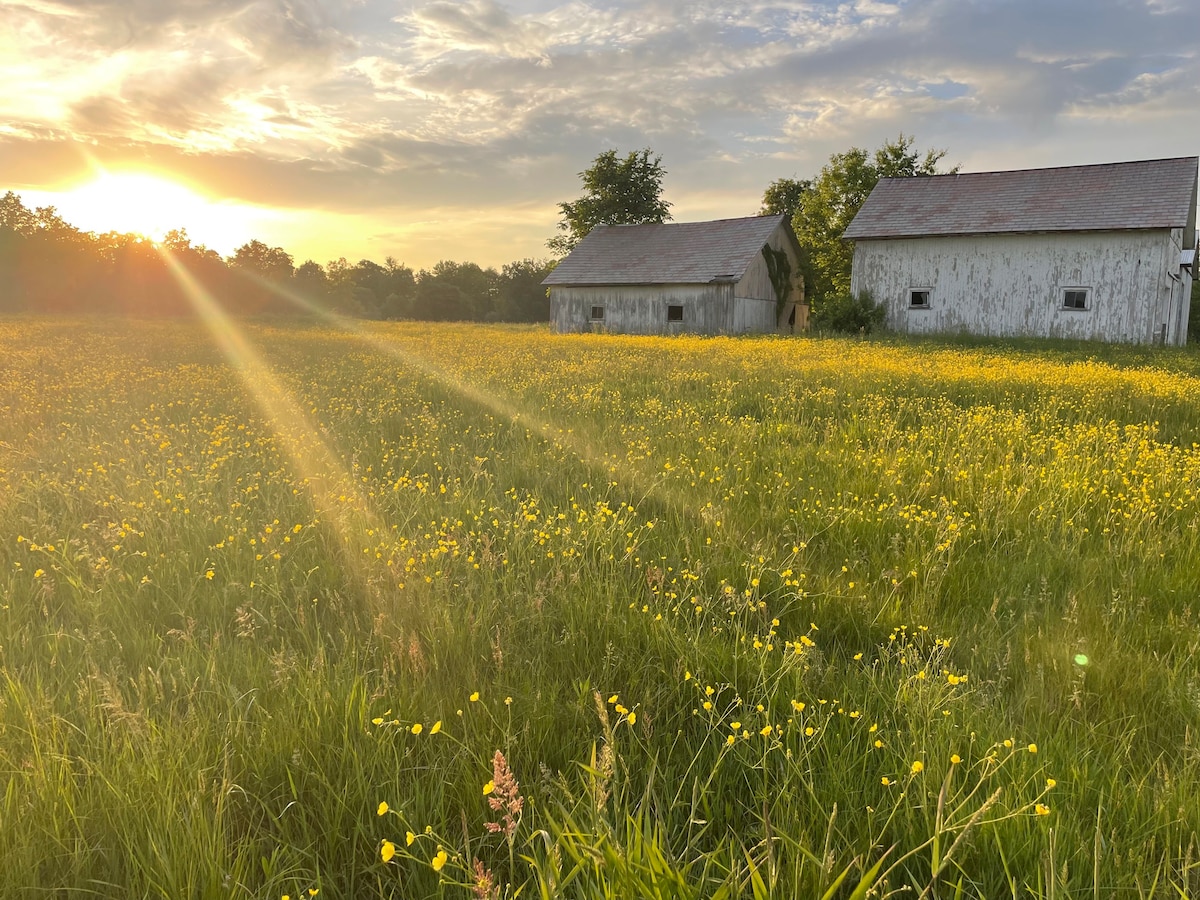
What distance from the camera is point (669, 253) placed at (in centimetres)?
3266

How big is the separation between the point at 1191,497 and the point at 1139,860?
3.65 metres

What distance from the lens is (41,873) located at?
58.9 inches

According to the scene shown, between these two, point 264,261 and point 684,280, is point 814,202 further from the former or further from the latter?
point 264,261

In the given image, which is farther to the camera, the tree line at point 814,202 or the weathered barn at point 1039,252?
the tree line at point 814,202

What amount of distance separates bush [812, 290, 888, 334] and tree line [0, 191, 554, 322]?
136ft

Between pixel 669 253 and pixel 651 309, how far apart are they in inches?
132

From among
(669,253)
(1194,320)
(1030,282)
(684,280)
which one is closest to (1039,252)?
(1030,282)

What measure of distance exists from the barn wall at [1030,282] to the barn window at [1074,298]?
0.50ft

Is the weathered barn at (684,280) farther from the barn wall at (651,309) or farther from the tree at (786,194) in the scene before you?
the tree at (786,194)

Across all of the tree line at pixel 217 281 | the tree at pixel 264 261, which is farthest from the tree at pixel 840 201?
the tree at pixel 264 261

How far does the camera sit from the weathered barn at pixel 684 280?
98.5 feet

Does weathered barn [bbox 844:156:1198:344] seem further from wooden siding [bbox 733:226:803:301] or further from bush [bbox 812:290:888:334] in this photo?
wooden siding [bbox 733:226:803:301]

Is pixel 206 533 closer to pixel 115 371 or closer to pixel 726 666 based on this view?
pixel 726 666

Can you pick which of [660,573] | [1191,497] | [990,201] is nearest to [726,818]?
[660,573]
